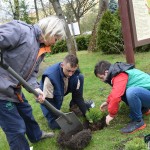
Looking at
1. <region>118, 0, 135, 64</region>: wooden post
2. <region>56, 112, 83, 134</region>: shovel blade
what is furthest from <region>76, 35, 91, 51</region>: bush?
<region>56, 112, 83, 134</region>: shovel blade

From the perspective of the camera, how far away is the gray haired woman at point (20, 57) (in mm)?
2902

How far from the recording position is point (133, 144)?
2654mm

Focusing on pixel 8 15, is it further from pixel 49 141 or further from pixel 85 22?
pixel 49 141

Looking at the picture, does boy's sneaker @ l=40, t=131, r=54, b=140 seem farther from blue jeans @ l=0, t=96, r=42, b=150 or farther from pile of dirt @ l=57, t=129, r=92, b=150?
blue jeans @ l=0, t=96, r=42, b=150

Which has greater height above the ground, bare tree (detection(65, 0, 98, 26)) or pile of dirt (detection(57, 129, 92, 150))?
pile of dirt (detection(57, 129, 92, 150))

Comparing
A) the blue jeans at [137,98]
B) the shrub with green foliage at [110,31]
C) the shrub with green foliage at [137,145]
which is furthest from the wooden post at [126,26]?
the shrub with green foliage at [110,31]

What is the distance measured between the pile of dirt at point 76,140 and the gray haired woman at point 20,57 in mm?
500

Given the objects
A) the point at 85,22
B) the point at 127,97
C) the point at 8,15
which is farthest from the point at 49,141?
the point at 85,22

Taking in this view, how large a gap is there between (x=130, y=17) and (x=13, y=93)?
2.65 m

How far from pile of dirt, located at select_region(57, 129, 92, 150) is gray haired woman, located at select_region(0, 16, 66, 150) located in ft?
1.64

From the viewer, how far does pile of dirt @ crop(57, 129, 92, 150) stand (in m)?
3.48

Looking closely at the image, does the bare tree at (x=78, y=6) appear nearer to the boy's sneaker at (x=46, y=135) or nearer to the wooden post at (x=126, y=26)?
the wooden post at (x=126, y=26)

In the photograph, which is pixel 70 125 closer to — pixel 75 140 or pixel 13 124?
pixel 75 140

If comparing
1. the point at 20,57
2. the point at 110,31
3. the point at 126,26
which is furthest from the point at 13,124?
the point at 110,31
